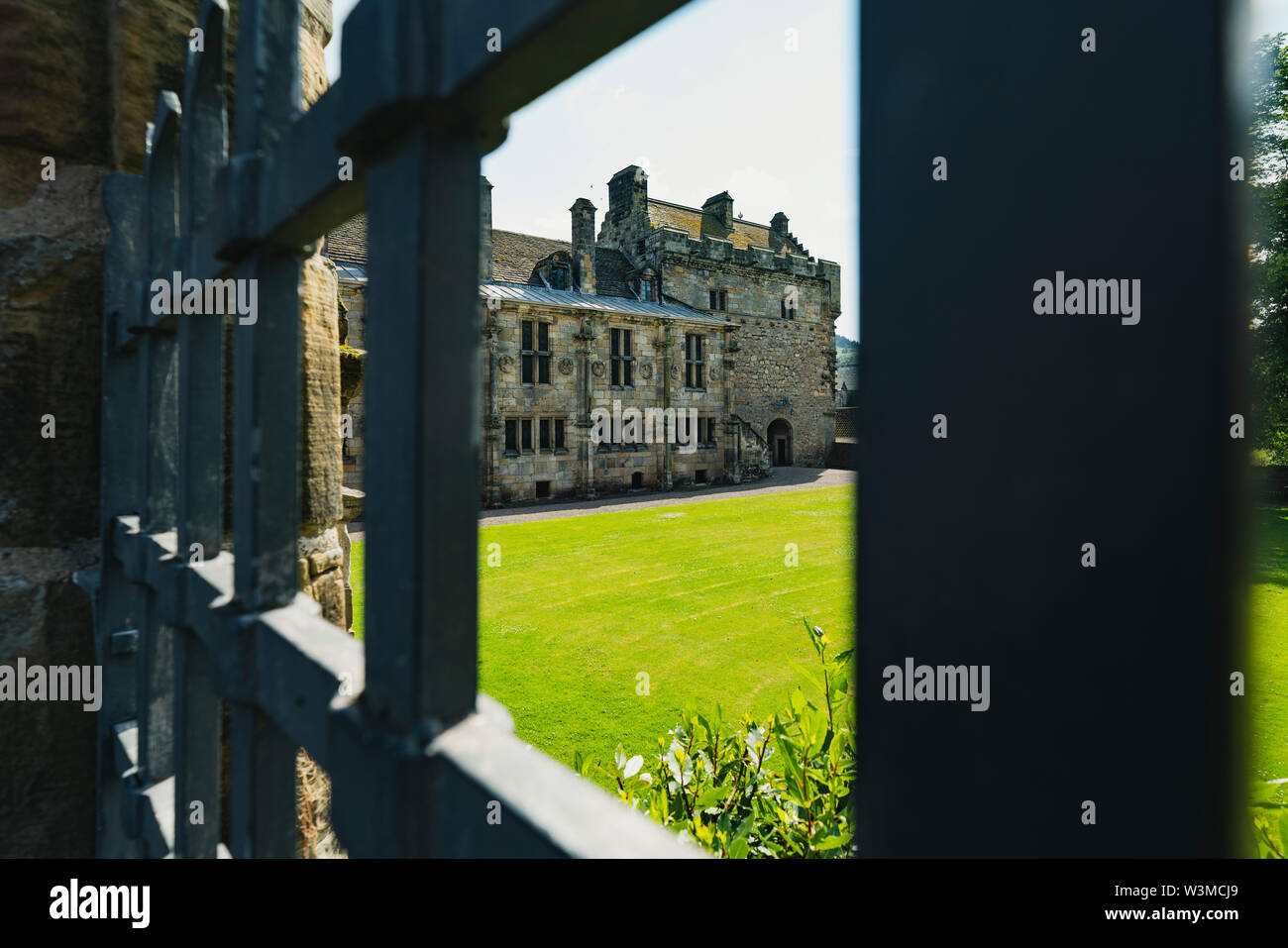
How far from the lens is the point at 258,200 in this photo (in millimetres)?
1063

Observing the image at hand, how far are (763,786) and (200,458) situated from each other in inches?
70.4

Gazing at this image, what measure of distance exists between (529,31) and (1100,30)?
1.39 feet

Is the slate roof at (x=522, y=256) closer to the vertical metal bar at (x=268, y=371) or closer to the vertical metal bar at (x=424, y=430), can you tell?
the vertical metal bar at (x=268, y=371)

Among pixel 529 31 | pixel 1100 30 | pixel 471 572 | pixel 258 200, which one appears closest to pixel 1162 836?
pixel 1100 30

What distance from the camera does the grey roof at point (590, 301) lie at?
19641 millimetres

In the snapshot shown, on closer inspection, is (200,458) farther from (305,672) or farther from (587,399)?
(587,399)

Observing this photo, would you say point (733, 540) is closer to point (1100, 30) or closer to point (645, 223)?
point (1100, 30)

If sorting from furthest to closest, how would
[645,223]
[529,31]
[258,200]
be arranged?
1. [645,223]
2. [258,200]
3. [529,31]

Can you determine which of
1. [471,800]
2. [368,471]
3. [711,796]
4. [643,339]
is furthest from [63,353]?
[643,339]

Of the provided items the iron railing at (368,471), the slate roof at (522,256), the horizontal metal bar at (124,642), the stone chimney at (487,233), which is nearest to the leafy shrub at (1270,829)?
the iron railing at (368,471)

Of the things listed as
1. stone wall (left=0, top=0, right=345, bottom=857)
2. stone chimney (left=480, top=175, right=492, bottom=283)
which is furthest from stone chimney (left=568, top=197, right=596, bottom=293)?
stone wall (left=0, top=0, right=345, bottom=857)

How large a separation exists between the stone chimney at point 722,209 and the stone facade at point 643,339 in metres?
0.05

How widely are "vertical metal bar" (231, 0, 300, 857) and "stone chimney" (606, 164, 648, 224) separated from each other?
2639cm

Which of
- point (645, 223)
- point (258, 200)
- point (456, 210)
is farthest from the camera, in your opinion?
point (645, 223)
